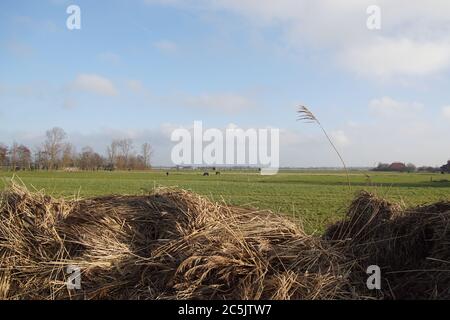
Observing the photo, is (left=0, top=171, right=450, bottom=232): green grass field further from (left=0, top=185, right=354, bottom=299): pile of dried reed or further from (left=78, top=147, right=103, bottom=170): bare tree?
(left=78, top=147, right=103, bottom=170): bare tree

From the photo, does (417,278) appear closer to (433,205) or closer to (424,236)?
(424,236)

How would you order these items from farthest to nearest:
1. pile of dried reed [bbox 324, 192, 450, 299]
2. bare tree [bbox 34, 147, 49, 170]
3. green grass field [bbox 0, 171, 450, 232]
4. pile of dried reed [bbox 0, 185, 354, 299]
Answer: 1. bare tree [bbox 34, 147, 49, 170]
2. green grass field [bbox 0, 171, 450, 232]
3. pile of dried reed [bbox 324, 192, 450, 299]
4. pile of dried reed [bbox 0, 185, 354, 299]

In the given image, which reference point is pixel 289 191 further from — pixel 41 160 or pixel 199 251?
pixel 41 160

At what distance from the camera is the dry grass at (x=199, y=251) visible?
3.64 m

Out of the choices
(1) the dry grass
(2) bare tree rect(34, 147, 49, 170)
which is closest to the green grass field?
(1) the dry grass

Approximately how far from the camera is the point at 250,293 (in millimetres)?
3441

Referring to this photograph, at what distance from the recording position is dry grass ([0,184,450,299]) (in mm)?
3643

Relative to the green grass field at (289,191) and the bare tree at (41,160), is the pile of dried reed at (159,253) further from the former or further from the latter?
the bare tree at (41,160)

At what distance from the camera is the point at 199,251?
12.5 ft

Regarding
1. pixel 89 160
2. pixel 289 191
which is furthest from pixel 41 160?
pixel 289 191

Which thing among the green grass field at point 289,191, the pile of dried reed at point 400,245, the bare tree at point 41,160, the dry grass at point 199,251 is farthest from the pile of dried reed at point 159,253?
the bare tree at point 41,160

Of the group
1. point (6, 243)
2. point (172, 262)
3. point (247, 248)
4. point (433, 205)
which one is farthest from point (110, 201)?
point (433, 205)

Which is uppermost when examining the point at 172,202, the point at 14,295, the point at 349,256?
the point at 172,202
